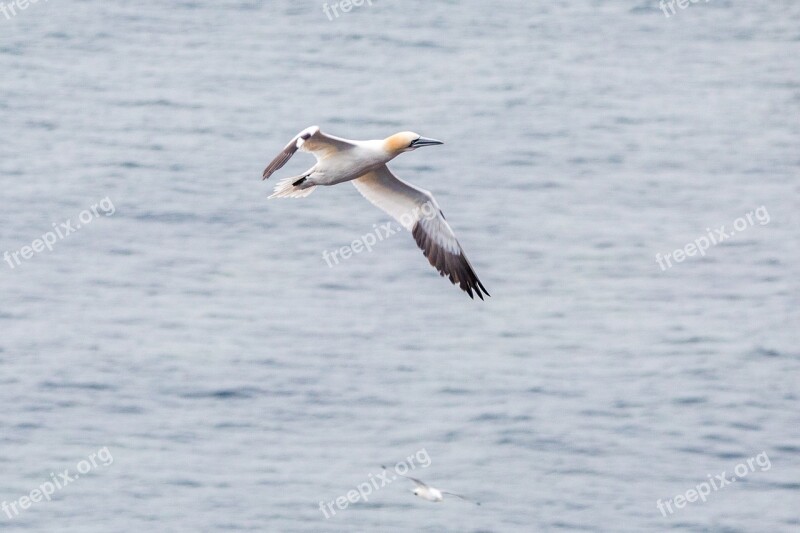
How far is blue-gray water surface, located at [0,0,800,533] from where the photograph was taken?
28.9 metres

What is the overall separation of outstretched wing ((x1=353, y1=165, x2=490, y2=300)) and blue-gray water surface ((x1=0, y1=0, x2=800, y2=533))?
654cm

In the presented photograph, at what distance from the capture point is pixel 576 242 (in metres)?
37.4

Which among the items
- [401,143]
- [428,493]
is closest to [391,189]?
[401,143]

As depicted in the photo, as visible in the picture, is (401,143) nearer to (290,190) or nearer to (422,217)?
(290,190)

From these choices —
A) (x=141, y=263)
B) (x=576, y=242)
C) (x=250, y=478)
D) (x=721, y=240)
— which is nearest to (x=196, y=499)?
(x=250, y=478)

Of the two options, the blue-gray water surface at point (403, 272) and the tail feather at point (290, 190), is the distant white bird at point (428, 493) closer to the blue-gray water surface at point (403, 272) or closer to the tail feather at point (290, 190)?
the blue-gray water surface at point (403, 272)

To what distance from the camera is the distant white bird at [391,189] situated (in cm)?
2094

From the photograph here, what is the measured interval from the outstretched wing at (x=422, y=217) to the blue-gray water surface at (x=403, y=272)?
654 centimetres

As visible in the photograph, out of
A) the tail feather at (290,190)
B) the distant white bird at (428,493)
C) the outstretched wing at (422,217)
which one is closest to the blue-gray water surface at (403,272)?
the distant white bird at (428,493)

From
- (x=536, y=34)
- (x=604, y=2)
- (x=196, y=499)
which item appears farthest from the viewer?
(x=604, y=2)

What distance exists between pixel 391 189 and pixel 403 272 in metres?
12.5

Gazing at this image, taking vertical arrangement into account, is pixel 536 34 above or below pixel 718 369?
above

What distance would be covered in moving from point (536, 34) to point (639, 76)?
3.62 meters

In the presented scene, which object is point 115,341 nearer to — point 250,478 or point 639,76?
point 250,478
